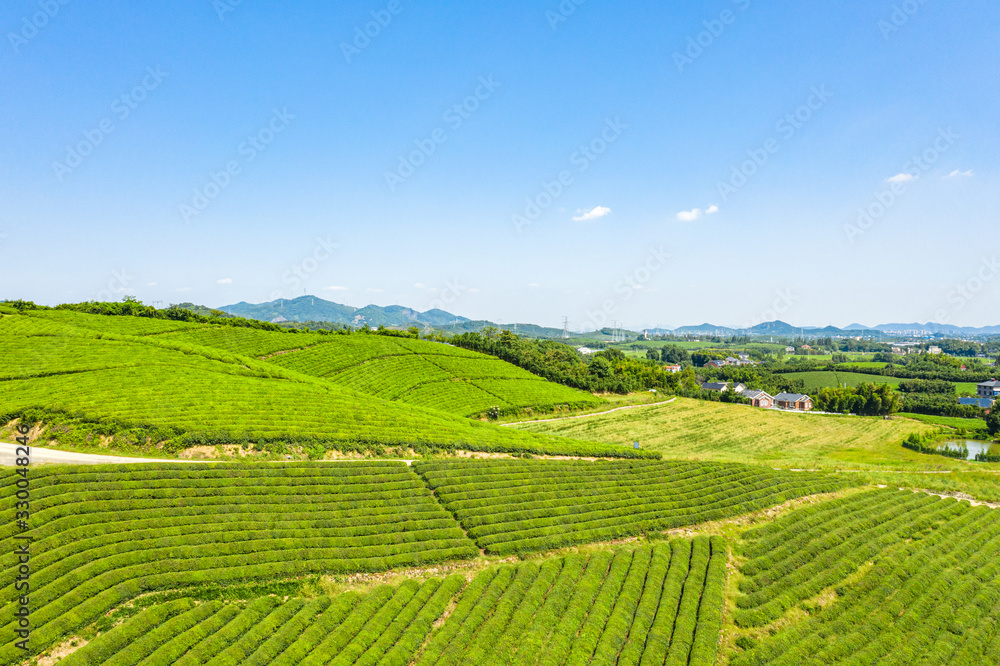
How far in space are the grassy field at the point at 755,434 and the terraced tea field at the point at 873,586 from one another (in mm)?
18402

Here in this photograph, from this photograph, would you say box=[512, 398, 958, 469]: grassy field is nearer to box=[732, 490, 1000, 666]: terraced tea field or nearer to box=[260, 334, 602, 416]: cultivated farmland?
box=[260, 334, 602, 416]: cultivated farmland

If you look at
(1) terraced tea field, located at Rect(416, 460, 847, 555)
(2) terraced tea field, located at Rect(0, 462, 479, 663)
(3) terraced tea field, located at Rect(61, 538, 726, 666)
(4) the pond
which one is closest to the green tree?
(4) the pond

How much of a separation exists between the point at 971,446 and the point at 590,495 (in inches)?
3156

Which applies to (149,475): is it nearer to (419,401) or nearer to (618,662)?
(618,662)

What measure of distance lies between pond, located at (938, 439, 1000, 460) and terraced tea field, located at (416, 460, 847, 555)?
48.8 metres

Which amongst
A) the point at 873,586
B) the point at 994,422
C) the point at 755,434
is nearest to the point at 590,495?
the point at 873,586

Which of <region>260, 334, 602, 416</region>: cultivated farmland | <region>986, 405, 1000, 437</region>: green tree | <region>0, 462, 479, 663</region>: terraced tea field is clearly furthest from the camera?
<region>986, 405, 1000, 437</region>: green tree

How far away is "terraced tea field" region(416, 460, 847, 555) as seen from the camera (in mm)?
28953

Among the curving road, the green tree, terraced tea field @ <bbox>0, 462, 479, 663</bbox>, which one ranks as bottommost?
the green tree

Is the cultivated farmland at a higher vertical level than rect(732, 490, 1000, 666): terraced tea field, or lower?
higher

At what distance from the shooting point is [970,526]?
3241cm

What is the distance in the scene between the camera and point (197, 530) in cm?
2398

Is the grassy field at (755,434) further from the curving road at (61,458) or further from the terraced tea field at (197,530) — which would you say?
the curving road at (61,458)

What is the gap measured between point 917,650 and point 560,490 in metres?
19.5
